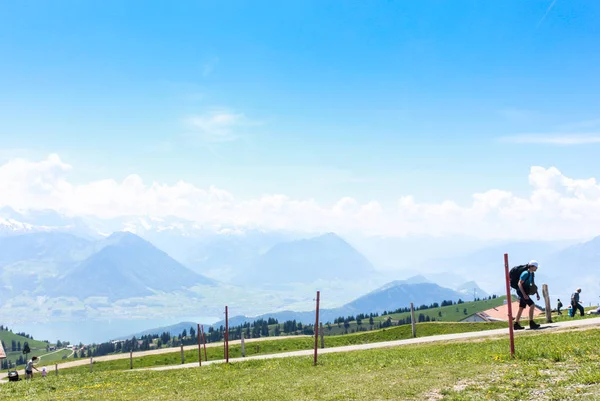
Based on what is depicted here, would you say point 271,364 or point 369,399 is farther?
point 271,364

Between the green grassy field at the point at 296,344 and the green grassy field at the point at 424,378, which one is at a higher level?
the green grassy field at the point at 424,378

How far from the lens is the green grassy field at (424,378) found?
624 inches

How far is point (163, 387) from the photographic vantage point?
91.5 ft

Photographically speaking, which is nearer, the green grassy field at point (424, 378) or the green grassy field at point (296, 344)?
the green grassy field at point (424, 378)

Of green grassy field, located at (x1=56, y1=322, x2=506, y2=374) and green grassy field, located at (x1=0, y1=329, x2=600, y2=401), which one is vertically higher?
green grassy field, located at (x1=0, y1=329, x2=600, y2=401)

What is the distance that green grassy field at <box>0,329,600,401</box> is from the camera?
1586cm

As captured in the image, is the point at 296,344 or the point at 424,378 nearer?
the point at 424,378

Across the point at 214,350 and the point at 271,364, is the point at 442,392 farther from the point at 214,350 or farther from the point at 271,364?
the point at 214,350

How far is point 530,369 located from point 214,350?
225ft

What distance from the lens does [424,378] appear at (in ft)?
63.0

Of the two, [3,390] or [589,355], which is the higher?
[589,355]

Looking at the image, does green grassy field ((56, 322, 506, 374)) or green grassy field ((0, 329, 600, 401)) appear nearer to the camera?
green grassy field ((0, 329, 600, 401))

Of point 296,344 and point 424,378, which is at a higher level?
point 424,378

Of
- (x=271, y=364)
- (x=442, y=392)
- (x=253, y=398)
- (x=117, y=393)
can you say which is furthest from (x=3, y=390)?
(x=442, y=392)
